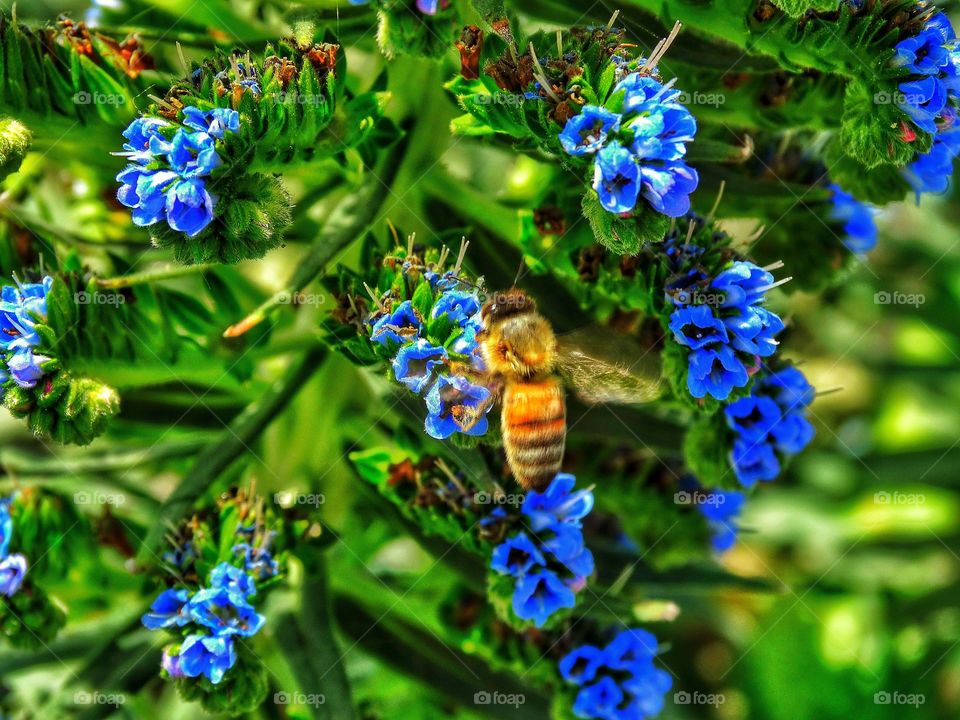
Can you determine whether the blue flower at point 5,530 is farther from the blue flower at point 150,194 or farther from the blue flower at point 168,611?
the blue flower at point 150,194

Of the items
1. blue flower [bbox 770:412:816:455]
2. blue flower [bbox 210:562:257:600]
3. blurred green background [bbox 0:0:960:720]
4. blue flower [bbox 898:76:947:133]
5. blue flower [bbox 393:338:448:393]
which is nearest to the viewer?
blue flower [bbox 393:338:448:393]

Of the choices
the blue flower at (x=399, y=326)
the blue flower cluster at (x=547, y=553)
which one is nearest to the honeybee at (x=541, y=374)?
the blue flower cluster at (x=547, y=553)

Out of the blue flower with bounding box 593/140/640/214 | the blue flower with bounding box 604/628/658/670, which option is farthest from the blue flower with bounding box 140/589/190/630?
the blue flower with bounding box 593/140/640/214

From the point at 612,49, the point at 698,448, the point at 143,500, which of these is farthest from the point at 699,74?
the point at 143,500

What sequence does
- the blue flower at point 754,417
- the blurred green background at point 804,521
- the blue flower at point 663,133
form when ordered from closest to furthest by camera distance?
the blue flower at point 663,133 → the blue flower at point 754,417 → the blurred green background at point 804,521

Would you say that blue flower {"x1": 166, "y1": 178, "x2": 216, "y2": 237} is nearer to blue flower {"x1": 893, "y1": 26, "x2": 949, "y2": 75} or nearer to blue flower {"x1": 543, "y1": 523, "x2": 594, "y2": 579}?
blue flower {"x1": 543, "y1": 523, "x2": 594, "y2": 579}

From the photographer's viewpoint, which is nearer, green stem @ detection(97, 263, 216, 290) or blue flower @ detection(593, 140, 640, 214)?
blue flower @ detection(593, 140, 640, 214)

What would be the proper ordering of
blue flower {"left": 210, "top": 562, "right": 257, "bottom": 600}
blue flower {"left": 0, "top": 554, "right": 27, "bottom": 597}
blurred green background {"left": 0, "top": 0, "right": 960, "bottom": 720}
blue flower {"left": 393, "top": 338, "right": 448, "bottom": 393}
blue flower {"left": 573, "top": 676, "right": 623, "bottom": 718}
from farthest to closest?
1. blurred green background {"left": 0, "top": 0, "right": 960, "bottom": 720}
2. blue flower {"left": 573, "top": 676, "right": 623, "bottom": 718}
3. blue flower {"left": 0, "top": 554, "right": 27, "bottom": 597}
4. blue flower {"left": 210, "top": 562, "right": 257, "bottom": 600}
5. blue flower {"left": 393, "top": 338, "right": 448, "bottom": 393}

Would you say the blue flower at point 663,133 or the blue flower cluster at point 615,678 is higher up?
the blue flower at point 663,133

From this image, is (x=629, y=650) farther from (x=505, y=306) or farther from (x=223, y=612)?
(x=223, y=612)
